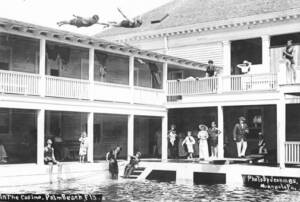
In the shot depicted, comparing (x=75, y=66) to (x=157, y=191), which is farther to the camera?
(x=75, y=66)

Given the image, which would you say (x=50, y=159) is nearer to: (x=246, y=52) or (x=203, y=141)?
(x=203, y=141)

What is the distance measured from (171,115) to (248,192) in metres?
15.4

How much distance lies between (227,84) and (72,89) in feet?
27.7

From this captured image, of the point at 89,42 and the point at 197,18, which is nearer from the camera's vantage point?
the point at 89,42

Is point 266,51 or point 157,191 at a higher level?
point 266,51

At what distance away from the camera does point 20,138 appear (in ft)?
95.2

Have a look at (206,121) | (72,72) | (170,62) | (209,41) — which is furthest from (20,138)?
(209,41)

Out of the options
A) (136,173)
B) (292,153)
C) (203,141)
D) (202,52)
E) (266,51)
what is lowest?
(136,173)

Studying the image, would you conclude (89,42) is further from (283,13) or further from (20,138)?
(283,13)

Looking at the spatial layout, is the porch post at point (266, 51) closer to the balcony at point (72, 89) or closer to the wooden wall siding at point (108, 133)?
the balcony at point (72, 89)

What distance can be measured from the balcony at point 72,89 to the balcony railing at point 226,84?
5.38 ft

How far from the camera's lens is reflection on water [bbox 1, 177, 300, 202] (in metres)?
19.2

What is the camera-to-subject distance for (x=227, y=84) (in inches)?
1160

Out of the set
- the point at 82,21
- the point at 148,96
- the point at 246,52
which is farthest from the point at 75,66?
the point at 246,52
